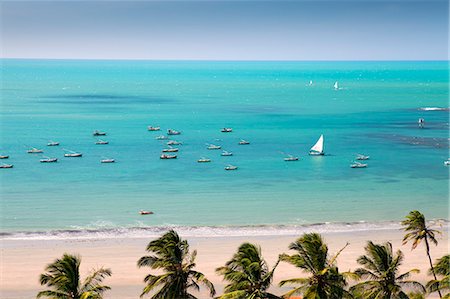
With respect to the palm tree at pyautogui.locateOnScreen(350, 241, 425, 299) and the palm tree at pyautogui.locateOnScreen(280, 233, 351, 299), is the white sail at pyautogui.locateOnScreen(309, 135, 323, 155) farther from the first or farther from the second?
the palm tree at pyautogui.locateOnScreen(280, 233, 351, 299)

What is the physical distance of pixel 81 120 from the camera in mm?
109875

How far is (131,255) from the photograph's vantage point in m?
39.5

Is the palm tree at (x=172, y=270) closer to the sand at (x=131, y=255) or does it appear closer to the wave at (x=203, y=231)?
the sand at (x=131, y=255)

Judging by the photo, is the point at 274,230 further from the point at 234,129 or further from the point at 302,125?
the point at 302,125

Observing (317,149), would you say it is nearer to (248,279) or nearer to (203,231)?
(203,231)

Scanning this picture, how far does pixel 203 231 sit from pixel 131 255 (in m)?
7.73

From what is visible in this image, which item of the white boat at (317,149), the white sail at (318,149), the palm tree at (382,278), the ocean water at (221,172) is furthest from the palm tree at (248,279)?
the white sail at (318,149)

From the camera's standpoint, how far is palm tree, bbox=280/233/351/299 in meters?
19.0

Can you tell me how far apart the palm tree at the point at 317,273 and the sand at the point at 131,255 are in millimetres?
13264

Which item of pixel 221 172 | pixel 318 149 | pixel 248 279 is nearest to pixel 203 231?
pixel 221 172

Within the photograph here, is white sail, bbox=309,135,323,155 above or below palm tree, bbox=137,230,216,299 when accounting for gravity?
below

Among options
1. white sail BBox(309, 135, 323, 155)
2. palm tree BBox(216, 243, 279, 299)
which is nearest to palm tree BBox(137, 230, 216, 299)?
palm tree BBox(216, 243, 279, 299)

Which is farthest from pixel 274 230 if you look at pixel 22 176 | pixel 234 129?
pixel 234 129

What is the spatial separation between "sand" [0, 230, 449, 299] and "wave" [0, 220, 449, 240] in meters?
0.97
